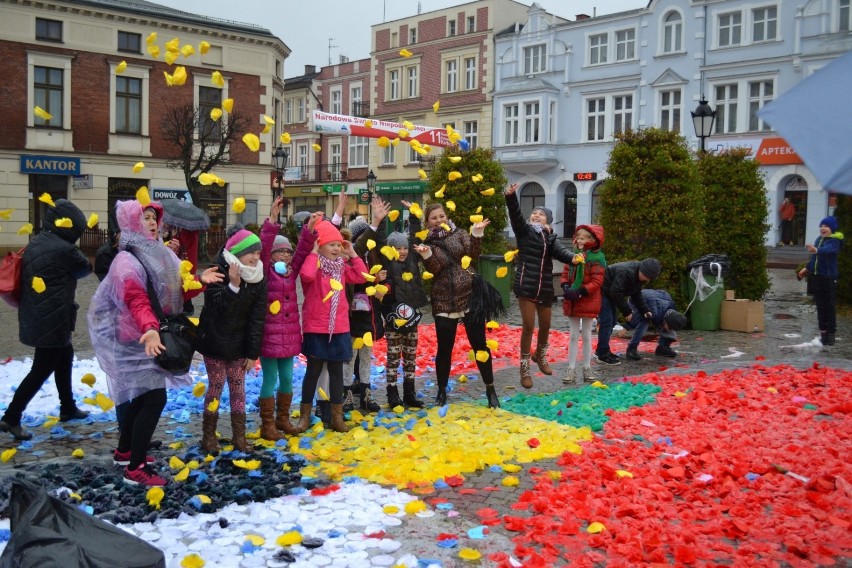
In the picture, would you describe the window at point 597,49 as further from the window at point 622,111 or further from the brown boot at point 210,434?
the brown boot at point 210,434

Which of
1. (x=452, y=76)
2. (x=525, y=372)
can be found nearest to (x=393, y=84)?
(x=452, y=76)

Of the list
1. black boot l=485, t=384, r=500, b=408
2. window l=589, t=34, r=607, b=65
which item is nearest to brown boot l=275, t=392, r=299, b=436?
black boot l=485, t=384, r=500, b=408

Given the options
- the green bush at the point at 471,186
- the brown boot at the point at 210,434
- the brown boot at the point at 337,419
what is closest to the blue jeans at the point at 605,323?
the brown boot at the point at 337,419

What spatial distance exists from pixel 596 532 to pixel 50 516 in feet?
9.41

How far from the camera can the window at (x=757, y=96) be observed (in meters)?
33.8

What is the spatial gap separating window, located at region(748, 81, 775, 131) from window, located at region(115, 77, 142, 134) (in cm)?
2684

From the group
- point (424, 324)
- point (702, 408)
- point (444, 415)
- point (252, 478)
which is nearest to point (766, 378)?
point (702, 408)

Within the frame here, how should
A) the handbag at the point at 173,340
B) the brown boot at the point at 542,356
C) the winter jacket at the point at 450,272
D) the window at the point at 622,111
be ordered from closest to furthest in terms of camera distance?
1. the handbag at the point at 173,340
2. the winter jacket at the point at 450,272
3. the brown boot at the point at 542,356
4. the window at the point at 622,111

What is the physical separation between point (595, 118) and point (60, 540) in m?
38.5

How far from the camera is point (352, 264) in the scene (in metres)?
7.07

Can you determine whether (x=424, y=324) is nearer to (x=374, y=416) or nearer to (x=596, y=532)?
(x=374, y=416)

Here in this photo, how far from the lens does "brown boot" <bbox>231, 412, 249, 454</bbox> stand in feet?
19.8

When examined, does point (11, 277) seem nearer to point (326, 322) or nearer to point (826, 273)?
point (326, 322)

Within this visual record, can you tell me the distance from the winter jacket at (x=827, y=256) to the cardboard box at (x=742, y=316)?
1.50 meters
